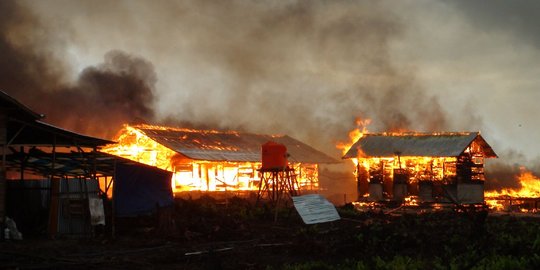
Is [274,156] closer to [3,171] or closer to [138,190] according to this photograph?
[138,190]

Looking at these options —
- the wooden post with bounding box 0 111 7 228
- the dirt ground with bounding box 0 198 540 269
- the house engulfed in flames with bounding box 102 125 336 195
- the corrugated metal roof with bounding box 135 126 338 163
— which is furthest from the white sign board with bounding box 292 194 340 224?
the corrugated metal roof with bounding box 135 126 338 163

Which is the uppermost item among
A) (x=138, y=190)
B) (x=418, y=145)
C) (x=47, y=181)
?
(x=418, y=145)

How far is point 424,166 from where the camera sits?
139 ft

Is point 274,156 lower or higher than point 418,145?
lower

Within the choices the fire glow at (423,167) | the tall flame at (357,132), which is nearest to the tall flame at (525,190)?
the fire glow at (423,167)

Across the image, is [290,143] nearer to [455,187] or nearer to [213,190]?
[213,190]

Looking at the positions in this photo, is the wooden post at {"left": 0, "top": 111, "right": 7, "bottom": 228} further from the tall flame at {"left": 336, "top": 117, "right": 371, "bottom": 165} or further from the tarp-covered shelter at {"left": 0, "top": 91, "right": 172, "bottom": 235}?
the tall flame at {"left": 336, "top": 117, "right": 371, "bottom": 165}

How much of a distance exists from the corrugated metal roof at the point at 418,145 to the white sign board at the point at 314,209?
51.8 ft

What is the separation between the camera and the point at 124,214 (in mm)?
25281

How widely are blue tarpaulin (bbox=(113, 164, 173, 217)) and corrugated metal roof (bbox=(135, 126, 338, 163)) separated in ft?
41.8

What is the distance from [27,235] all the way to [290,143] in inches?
1467

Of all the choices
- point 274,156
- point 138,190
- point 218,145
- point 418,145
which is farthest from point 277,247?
point 218,145

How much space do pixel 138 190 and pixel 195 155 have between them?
15.3 m

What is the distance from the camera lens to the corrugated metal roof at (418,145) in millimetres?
41812
